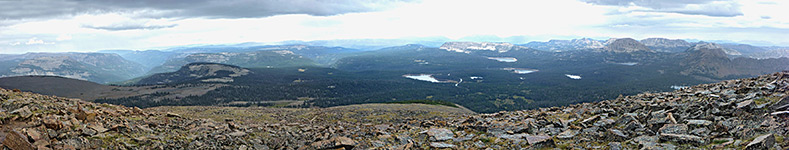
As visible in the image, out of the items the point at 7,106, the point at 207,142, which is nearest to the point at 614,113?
the point at 207,142

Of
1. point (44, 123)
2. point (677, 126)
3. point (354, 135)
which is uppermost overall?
point (44, 123)

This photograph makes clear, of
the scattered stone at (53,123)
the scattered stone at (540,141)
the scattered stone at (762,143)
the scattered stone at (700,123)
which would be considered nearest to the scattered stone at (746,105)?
the scattered stone at (700,123)

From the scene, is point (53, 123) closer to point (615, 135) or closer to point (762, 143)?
point (615, 135)

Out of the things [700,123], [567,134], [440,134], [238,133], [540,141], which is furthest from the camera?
[440,134]

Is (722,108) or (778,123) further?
(722,108)

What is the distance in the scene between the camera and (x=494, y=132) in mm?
25078

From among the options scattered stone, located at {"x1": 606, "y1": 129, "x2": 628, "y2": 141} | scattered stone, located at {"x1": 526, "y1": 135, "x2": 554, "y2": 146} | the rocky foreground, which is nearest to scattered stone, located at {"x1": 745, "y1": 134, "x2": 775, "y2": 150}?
the rocky foreground

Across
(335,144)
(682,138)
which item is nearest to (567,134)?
(682,138)

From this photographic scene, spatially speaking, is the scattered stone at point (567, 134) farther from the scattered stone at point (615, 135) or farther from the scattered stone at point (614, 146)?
the scattered stone at point (614, 146)

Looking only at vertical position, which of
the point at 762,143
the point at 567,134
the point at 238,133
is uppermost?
the point at 762,143

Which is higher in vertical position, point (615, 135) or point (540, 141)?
point (615, 135)

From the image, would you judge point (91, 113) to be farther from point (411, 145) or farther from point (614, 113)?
point (614, 113)

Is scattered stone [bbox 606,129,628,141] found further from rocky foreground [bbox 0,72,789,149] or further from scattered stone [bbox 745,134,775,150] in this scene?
scattered stone [bbox 745,134,775,150]

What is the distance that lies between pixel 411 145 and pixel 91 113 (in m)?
17.7
